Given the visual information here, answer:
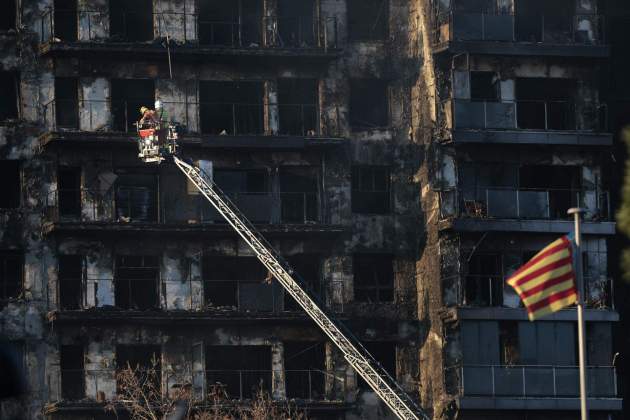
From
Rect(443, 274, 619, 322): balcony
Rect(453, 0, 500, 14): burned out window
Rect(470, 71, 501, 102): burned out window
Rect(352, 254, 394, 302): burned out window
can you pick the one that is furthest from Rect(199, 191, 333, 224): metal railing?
Rect(453, 0, 500, 14): burned out window

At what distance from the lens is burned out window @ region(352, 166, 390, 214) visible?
60000 millimetres

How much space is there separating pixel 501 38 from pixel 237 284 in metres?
14.4

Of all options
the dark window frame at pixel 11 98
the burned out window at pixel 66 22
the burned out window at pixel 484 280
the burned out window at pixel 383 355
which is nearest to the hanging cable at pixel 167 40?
the burned out window at pixel 66 22

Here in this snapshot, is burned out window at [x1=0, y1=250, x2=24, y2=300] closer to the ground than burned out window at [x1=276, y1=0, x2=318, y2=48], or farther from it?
closer to the ground

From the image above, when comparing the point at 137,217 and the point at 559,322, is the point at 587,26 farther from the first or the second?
the point at 137,217

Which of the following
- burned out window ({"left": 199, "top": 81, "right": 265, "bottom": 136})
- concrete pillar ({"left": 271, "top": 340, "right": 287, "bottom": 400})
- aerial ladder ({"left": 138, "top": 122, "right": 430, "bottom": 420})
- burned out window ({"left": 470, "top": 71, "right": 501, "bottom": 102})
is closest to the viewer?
aerial ladder ({"left": 138, "top": 122, "right": 430, "bottom": 420})

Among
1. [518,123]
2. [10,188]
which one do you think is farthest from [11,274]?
[518,123]

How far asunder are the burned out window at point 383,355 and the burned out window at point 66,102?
47.9 ft

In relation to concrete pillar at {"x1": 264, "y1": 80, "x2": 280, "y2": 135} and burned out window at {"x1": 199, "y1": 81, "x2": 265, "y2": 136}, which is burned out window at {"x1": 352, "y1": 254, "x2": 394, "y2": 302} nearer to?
concrete pillar at {"x1": 264, "y1": 80, "x2": 280, "y2": 135}

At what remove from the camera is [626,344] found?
6109 cm

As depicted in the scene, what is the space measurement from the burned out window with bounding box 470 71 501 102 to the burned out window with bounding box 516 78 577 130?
1043 millimetres

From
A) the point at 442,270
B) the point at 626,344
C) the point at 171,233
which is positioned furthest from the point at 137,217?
the point at 626,344

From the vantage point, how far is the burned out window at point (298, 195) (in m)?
59.0

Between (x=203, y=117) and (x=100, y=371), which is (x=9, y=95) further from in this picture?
(x=100, y=371)
